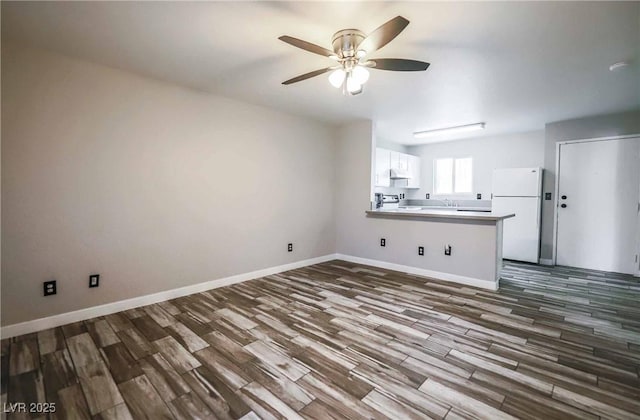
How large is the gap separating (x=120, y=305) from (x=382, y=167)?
4.53 meters

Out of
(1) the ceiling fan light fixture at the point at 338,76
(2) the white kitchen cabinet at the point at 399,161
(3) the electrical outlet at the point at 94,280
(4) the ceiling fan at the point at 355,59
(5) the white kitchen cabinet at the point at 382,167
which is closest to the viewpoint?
(4) the ceiling fan at the point at 355,59

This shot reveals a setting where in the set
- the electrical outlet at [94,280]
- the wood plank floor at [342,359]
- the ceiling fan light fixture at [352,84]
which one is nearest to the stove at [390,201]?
the wood plank floor at [342,359]

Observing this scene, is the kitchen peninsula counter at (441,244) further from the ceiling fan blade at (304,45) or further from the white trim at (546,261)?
the ceiling fan blade at (304,45)

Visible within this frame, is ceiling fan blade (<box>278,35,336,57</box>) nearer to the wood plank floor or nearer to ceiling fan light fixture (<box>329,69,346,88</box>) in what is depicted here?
ceiling fan light fixture (<box>329,69,346,88</box>)

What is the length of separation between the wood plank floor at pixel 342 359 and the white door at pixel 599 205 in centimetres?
134

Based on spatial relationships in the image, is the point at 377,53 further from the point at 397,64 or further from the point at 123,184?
the point at 123,184

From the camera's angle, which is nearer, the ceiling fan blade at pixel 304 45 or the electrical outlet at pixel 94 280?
the ceiling fan blade at pixel 304 45

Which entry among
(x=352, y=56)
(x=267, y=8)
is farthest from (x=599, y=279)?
(x=267, y=8)

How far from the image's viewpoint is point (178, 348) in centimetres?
209

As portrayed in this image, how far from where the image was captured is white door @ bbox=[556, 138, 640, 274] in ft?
13.3

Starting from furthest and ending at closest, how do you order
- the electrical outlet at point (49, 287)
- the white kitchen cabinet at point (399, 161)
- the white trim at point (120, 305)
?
the white kitchen cabinet at point (399, 161) < the electrical outlet at point (49, 287) < the white trim at point (120, 305)

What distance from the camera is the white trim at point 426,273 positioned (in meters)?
3.47

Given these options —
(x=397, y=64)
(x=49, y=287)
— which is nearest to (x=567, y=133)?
(x=397, y=64)

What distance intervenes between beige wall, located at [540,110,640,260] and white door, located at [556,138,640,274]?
11cm
